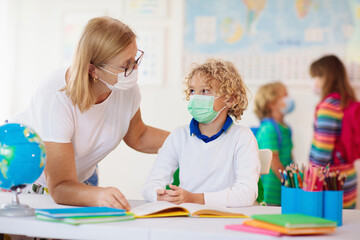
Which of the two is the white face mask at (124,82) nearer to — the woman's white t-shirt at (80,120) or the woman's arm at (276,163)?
the woman's white t-shirt at (80,120)

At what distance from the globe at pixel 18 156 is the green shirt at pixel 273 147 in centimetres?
217

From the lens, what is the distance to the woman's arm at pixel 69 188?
137 cm

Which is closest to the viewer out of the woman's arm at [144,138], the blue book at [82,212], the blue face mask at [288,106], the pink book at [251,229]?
the pink book at [251,229]

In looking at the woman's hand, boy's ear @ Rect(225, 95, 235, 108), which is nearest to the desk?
the woman's hand

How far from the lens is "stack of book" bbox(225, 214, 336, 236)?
106cm

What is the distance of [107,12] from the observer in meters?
4.12

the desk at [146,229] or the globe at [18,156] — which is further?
the globe at [18,156]

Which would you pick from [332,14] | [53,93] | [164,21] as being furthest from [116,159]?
[53,93]

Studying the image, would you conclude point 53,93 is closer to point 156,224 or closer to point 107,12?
point 156,224

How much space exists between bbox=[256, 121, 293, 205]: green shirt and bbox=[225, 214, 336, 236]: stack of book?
2.10 meters

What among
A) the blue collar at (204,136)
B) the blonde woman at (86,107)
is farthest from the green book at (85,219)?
the blue collar at (204,136)

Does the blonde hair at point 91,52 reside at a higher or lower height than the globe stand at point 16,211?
higher

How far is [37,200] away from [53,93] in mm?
390

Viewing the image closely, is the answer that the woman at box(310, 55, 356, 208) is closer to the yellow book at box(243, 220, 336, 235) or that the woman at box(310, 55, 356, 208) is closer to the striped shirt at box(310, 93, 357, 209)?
the striped shirt at box(310, 93, 357, 209)
